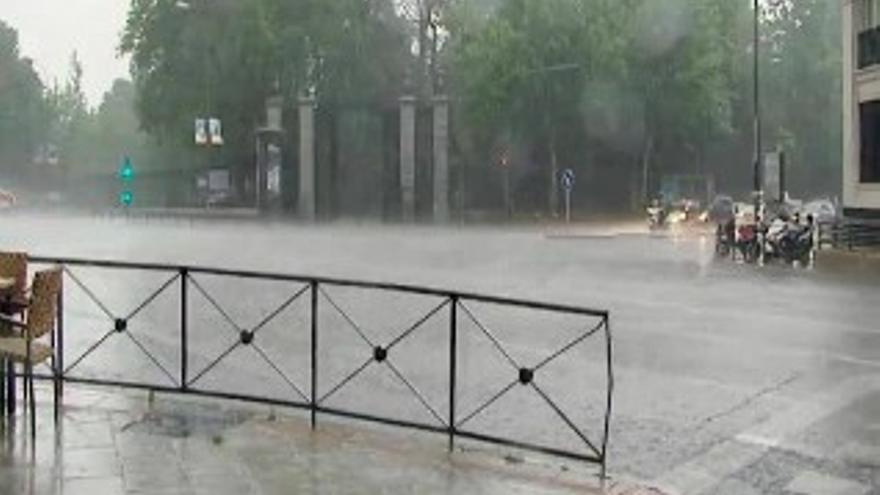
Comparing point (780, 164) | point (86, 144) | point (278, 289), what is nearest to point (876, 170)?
point (780, 164)

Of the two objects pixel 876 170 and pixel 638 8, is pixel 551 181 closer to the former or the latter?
pixel 638 8

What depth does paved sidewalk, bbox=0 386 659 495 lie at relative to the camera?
6.52 m

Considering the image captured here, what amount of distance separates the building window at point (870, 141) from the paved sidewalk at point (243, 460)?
26592 mm

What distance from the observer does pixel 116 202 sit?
278 feet

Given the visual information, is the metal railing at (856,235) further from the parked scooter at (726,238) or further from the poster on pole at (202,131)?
the poster on pole at (202,131)

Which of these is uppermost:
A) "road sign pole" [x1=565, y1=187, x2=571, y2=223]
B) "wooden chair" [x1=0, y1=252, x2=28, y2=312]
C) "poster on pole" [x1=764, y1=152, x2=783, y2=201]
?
"poster on pole" [x1=764, y1=152, x2=783, y2=201]

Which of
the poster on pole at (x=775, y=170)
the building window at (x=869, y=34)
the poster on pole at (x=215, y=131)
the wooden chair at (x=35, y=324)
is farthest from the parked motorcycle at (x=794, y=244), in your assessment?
the poster on pole at (x=215, y=131)

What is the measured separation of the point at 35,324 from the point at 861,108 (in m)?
29.5

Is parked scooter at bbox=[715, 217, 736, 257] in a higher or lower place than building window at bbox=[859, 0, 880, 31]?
lower

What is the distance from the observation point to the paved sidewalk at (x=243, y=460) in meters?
6.52

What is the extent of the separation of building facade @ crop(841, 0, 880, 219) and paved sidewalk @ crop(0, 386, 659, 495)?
26115mm

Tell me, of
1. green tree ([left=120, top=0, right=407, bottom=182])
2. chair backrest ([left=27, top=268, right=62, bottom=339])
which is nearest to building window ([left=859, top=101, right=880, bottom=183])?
chair backrest ([left=27, top=268, right=62, bottom=339])

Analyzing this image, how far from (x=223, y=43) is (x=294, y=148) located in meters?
10.6

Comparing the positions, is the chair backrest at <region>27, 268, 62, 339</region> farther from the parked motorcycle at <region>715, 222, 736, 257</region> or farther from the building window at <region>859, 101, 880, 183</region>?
the parked motorcycle at <region>715, 222, 736, 257</region>
